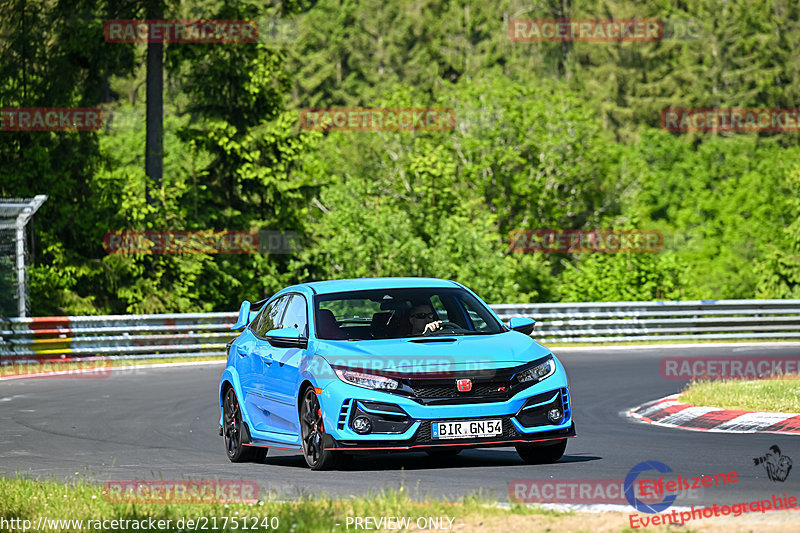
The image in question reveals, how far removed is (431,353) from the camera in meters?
10.9

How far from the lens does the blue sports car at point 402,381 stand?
34.9 ft

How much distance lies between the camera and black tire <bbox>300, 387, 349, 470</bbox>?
1095 centimetres

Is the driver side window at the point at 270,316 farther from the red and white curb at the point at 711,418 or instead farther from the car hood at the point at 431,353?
the red and white curb at the point at 711,418

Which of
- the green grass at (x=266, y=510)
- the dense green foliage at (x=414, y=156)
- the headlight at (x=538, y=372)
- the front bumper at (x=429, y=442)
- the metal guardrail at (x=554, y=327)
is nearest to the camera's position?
the green grass at (x=266, y=510)

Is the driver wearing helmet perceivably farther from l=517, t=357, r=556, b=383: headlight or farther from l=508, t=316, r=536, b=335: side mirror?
l=517, t=357, r=556, b=383: headlight

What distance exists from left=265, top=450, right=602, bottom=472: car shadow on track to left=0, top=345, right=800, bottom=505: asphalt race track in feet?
0.06

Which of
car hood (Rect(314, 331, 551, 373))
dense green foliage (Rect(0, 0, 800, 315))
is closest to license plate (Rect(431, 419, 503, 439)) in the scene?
car hood (Rect(314, 331, 551, 373))

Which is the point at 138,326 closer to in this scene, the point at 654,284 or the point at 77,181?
the point at 77,181

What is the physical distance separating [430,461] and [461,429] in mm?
1447

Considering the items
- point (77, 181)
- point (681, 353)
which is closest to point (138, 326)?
point (77, 181)

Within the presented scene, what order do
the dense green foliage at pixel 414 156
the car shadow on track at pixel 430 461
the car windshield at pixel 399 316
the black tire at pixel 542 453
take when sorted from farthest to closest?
the dense green foliage at pixel 414 156
the car windshield at pixel 399 316
the car shadow on track at pixel 430 461
the black tire at pixel 542 453

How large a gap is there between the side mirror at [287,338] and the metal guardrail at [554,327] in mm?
19079

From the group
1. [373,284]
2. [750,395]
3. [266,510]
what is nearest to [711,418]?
[750,395]

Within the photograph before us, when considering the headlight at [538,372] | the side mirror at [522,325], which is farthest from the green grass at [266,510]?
the side mirror at [522,325]
